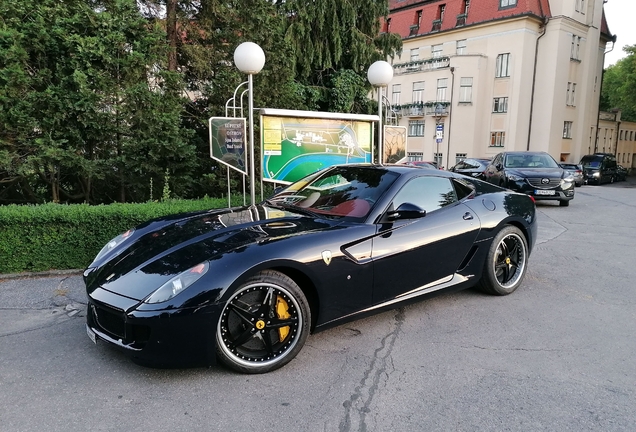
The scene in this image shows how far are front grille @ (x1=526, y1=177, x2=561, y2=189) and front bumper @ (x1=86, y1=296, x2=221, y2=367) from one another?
1208 cm

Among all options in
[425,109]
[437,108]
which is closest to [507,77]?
[437,108]

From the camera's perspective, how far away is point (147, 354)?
2.92 m

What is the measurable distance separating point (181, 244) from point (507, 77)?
3543 cm

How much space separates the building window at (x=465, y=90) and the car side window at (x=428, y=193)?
3337cm

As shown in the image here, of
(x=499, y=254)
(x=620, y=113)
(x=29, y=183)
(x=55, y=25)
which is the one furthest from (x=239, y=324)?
(x=620, y=113)

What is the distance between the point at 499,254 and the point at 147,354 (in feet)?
12.1

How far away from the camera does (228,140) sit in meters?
7.06

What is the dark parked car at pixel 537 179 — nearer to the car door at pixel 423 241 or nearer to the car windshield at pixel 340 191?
the car door at pixel 423 241

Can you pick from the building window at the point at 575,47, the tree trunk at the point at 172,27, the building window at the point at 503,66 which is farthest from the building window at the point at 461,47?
the tree trunk at the point at 172,27

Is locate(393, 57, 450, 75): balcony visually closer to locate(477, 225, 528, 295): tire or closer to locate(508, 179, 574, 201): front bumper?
locate(508, 179, 574, 201): front bumper

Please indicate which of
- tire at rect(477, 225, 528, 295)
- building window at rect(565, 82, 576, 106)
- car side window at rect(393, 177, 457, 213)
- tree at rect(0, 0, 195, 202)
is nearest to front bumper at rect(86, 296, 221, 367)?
car side window at rect(393, 177, 457, 213)

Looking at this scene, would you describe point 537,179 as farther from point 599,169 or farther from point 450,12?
point 450,12

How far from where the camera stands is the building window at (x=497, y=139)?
113 ft

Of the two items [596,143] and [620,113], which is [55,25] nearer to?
[596,143]
